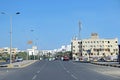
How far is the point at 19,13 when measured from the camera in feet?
210

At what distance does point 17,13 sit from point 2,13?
287 centimetres

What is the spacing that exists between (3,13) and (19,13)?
3009 mm

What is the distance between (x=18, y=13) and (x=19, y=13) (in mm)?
242

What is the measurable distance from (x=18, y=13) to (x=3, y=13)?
2.92 meters

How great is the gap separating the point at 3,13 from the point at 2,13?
0.18 metres

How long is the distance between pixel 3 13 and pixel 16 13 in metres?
2.46

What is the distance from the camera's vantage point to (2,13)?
6488 centimetres

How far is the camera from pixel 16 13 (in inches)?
2527

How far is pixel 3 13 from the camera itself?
2554 inches

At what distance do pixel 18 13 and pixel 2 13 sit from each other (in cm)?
309

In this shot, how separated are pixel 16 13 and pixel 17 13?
0.27 metres

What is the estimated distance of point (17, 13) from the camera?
64.0m
